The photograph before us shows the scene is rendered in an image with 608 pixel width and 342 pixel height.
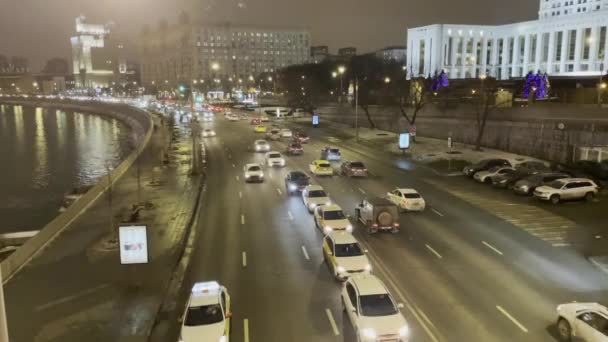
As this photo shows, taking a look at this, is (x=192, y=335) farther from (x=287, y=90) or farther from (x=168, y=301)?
(x=287, y=90)

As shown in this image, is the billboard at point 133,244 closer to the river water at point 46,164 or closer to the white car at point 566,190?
the white car at point 566,190

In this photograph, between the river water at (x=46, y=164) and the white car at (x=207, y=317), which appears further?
the river water at (x=46, y=164)

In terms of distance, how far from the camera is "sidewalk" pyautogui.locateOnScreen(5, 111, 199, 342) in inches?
605

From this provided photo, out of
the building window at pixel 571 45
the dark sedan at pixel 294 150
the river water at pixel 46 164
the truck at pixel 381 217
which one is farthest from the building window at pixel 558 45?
the truck at pixel 381 217

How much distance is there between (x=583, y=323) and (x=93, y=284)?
52.6 feet

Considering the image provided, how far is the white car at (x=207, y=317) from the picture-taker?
543 inches

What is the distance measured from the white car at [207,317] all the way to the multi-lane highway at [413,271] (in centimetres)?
92

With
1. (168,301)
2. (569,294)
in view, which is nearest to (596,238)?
(569,294)

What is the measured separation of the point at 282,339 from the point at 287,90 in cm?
13322

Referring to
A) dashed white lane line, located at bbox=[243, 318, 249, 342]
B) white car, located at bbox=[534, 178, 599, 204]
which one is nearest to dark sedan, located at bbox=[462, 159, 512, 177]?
white car, located at bbox=[534, 178, 599, 204]

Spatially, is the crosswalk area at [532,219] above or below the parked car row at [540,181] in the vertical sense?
below

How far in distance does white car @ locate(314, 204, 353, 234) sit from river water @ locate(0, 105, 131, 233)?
26.4 meters

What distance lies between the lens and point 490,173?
38.6 metres

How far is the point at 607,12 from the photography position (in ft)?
388
